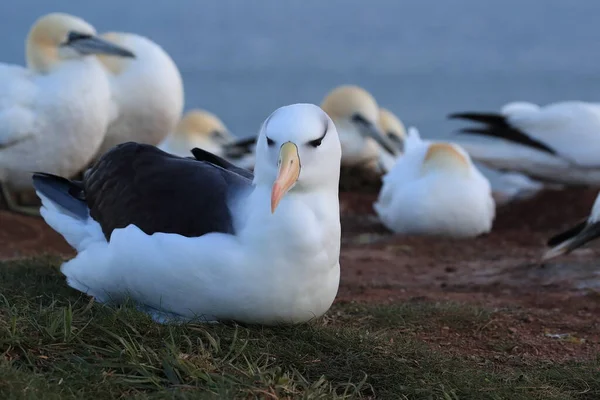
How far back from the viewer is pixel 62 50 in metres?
9.05

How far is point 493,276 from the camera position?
6949 millimetres

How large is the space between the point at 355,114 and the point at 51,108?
5523mm

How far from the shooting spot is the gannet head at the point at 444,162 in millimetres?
9250

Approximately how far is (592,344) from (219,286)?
Result: 1882 millimetres

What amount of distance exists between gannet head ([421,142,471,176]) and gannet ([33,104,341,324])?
5.03m

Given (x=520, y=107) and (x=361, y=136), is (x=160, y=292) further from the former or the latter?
(x=361, y=136)

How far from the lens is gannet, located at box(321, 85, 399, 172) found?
A: 523 inches

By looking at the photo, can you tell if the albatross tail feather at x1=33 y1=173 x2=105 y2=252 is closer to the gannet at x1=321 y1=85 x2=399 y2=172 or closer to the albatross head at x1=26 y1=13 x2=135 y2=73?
the albatross head at x1=26 y1=13 x2=135 y2=73

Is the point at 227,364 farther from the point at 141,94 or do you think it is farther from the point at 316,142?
the point at 141,94

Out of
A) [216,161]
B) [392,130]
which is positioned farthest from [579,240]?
[392,130]

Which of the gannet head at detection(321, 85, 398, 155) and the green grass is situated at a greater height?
the green grass

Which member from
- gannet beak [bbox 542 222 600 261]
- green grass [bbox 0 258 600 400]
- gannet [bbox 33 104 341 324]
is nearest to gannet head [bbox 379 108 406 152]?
gannet beak [bbox 542 222 600 261]

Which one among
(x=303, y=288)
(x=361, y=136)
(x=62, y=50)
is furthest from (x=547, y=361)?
(x=361, y=136)

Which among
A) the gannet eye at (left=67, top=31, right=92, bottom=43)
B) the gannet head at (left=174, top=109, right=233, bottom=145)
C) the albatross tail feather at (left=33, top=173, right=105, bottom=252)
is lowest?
the gannet head at (left=174, top=109, right=233, bottom=145)
